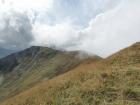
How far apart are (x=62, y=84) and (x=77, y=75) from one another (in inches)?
103

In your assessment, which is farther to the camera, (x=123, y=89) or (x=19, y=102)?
(x=19, y=102)

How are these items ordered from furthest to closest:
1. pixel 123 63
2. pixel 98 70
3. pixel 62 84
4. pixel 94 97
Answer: pixel 123 63 < pixel 98 70 < pixel 62 84 < pixel 94 97

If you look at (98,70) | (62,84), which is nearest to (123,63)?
(98,70)

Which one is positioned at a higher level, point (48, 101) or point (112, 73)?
point (112, 73)

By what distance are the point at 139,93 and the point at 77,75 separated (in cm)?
868

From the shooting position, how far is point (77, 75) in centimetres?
3291

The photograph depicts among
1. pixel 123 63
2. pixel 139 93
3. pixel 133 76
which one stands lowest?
pixel 139 93

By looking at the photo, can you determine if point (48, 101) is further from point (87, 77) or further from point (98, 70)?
point (98, 70)

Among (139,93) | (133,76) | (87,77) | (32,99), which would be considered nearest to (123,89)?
(139,93)

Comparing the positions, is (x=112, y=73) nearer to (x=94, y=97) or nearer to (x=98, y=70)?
(x=98, y=70)

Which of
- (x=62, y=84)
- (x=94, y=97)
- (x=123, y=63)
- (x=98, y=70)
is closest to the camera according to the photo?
(x=94, y=97)

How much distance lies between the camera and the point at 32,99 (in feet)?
97.7

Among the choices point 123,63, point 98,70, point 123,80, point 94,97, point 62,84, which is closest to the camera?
point 94,97

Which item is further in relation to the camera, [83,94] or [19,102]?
[19,102]
